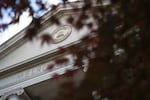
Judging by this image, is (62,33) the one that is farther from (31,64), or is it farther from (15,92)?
(15,92)

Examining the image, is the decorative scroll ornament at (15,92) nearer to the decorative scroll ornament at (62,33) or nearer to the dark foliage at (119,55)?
the decorative scroll ornament at (62,33)

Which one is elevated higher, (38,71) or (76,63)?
(76,63)

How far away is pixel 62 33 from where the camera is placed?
23484 millimetres

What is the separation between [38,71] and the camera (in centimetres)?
2303

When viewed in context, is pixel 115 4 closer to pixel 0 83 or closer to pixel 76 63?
pixel 76 63

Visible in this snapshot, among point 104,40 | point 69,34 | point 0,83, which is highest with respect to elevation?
point 104,40

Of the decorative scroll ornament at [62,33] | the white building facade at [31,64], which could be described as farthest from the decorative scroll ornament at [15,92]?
the decorative scroll ornament at [62,33]

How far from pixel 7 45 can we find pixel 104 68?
17952 mm

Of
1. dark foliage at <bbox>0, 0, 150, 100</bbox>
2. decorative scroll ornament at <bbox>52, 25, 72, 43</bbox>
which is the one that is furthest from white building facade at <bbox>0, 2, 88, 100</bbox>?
dark foliage at <bbox>0, 0, 150, 100</bbox>

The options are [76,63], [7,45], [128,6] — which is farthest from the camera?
[7,45]

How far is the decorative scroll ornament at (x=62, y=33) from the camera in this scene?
23250mm

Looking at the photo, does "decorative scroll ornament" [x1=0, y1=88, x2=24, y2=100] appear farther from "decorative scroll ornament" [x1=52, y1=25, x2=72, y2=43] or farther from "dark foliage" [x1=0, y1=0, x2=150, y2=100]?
"dark foliage" [x1=0, y1=0, x2=150, y2=100]

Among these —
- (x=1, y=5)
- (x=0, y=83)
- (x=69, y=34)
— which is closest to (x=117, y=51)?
(x=1, y=5)

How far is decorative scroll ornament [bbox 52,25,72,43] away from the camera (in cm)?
2325
